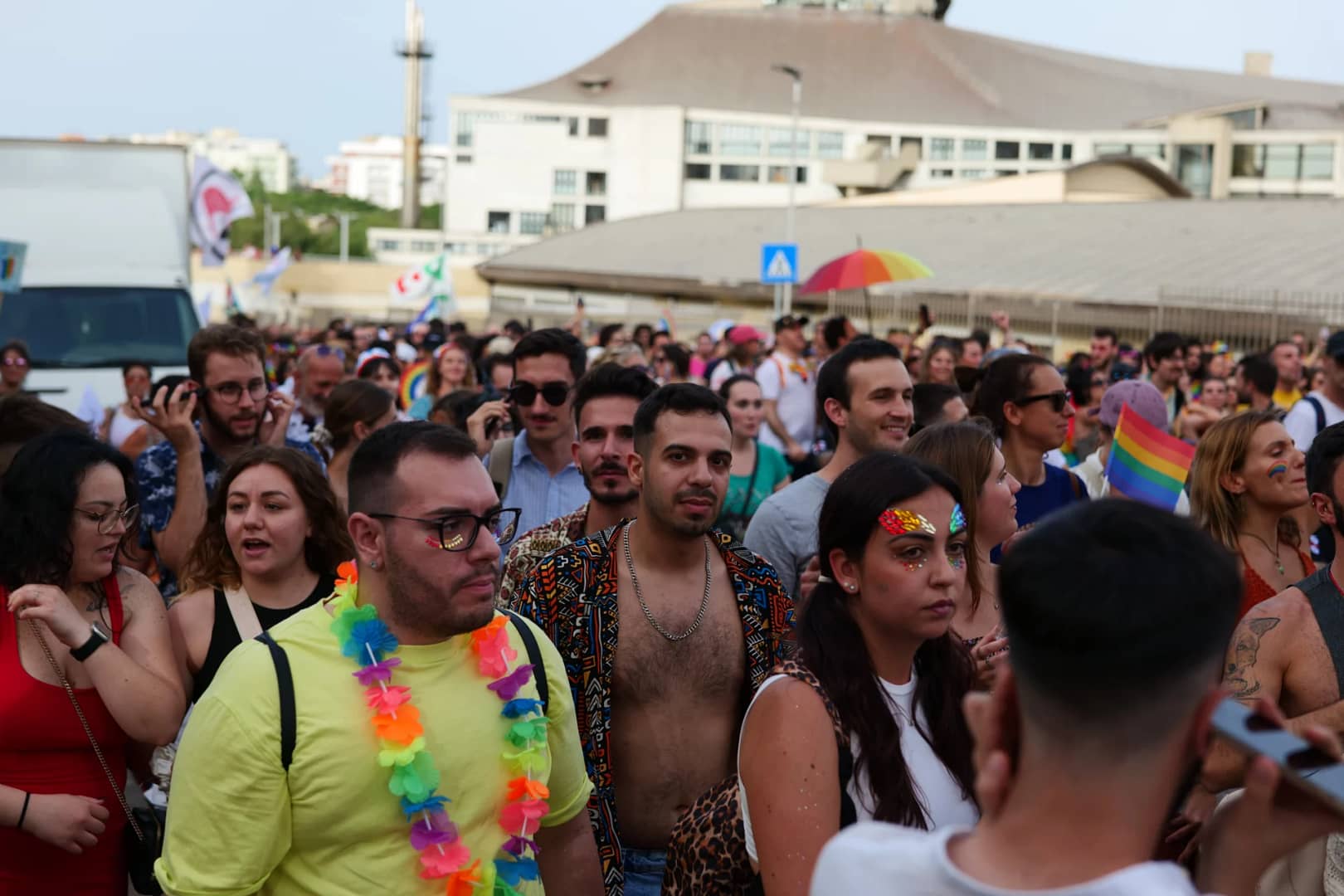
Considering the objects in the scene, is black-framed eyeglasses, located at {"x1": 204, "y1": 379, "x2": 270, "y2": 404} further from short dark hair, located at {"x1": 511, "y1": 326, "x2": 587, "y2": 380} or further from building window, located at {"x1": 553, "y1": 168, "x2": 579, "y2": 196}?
building window, located at {"x1": 553, "y1": 168, "x2": 579, "y2": 196}

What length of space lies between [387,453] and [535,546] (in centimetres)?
178

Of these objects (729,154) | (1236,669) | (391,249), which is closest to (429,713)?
(1236,669)

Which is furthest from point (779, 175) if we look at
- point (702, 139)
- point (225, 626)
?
point (225, 626)

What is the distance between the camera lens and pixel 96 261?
15469 mm

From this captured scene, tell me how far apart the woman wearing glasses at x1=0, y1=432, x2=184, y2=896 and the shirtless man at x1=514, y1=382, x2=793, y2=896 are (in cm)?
111

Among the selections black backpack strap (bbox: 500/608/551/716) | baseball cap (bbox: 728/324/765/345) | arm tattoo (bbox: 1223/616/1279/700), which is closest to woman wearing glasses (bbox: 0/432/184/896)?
black backpack strap (bbox: 500/608/551/716)

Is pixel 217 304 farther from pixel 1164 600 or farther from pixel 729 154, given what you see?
pixel 1164 600

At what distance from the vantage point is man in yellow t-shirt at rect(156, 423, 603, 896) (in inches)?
125

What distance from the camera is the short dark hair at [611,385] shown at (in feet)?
19.0

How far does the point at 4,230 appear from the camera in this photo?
15688 millimetres

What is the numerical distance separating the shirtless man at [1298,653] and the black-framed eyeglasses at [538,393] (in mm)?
3127

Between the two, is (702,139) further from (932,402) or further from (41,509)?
(41,509)

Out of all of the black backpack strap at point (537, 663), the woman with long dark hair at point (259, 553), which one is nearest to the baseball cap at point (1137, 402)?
the woman with long dark hair at point (259, 553)

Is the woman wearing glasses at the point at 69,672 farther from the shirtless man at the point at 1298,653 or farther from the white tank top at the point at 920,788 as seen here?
the shirtless man at the point at 1298,653
